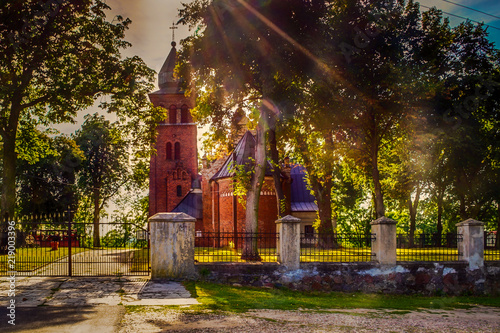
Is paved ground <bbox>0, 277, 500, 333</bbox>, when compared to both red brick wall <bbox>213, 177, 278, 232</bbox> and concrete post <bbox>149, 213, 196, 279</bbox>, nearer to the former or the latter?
concrete post <bbox>149, 213, 196, 279</bbox>

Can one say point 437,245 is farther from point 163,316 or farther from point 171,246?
point 163,316

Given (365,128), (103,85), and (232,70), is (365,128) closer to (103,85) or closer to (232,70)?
(232,70)

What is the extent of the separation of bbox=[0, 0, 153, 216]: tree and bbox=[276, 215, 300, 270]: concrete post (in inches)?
457

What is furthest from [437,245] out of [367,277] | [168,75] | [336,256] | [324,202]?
[168,75]

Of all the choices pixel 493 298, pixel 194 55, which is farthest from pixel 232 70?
pixel 493 298

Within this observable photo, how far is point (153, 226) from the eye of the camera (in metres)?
12.2

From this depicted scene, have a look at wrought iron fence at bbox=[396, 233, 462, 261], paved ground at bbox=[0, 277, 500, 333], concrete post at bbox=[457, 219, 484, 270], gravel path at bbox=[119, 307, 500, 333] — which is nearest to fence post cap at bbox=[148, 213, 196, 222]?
paved ground at bbox=[0, 277, 500, 333]

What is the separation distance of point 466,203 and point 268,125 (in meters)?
19.2

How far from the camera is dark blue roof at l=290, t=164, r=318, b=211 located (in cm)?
3769

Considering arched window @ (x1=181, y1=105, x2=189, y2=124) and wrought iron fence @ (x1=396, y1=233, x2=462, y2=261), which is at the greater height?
arched window @ (x1=181, y1=105, x2=189, y2=124)

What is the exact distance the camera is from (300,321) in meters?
8.24

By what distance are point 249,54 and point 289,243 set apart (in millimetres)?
7277

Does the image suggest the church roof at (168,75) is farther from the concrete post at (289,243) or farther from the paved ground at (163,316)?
the paved ground at (163,316)

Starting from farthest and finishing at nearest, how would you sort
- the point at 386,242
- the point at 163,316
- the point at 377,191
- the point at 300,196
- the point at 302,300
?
the point at 300,196, the point at 377,191, the point at 386,242, the point at 302,300, the point at 163,316
